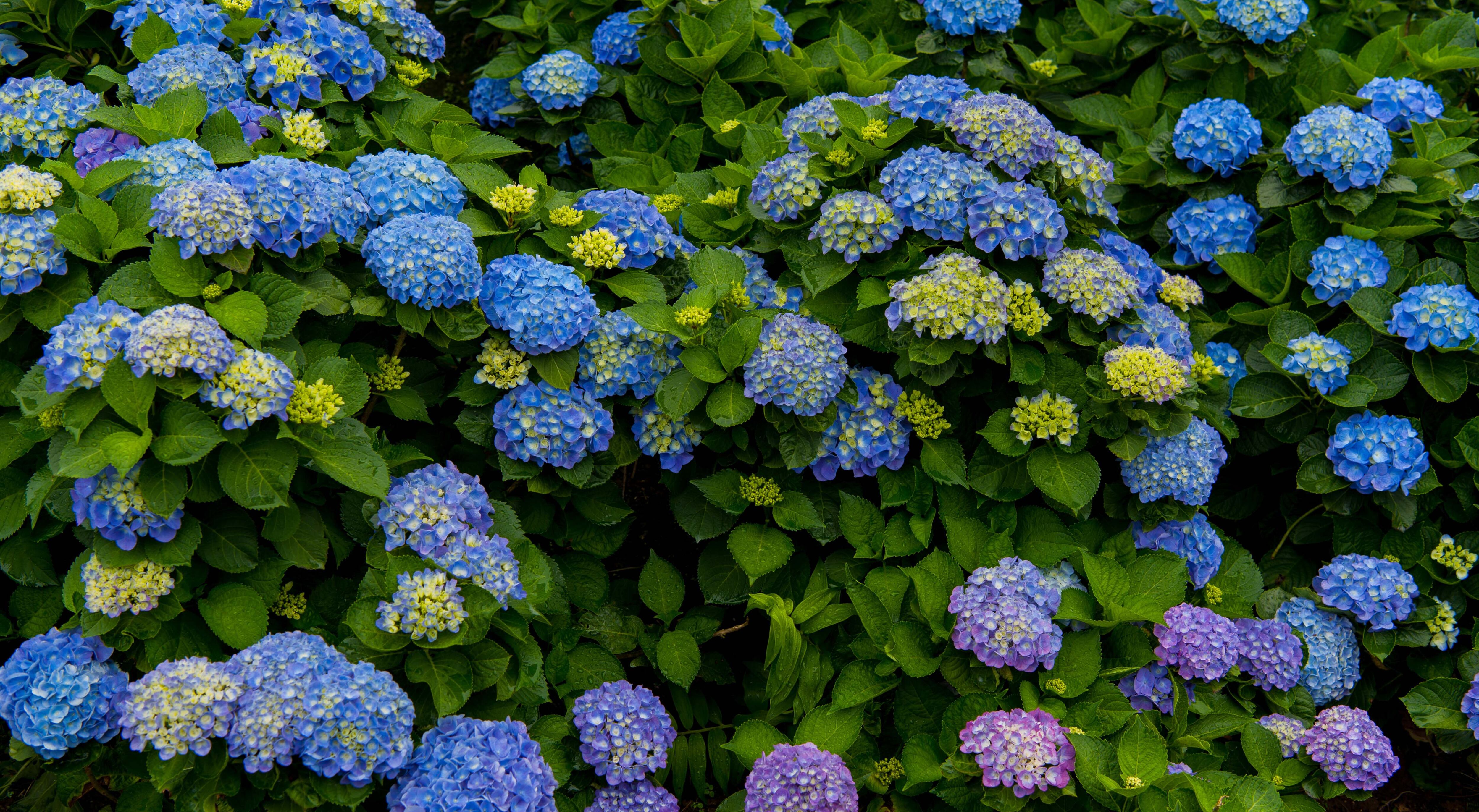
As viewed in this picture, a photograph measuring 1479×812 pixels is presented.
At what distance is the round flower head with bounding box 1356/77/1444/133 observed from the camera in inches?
159

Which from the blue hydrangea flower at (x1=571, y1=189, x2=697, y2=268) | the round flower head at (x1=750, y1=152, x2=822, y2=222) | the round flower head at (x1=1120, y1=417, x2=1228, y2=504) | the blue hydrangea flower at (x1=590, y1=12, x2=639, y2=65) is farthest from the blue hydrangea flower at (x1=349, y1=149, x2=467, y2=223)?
the round flower head at (x1=1120, y1=417, x2=1228, y2=504)

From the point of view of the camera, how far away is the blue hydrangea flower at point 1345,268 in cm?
370

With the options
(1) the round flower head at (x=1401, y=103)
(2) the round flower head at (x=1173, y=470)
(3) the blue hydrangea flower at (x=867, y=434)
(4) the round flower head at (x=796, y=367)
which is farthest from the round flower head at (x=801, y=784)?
(1) the round flower head at (x=1401, y=103)

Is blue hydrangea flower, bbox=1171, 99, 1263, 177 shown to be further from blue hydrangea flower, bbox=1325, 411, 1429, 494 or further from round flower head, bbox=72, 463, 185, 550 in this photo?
round flower head, bbox=72, 463, 185, 550

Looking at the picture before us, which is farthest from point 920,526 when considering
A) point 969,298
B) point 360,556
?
point 360,556

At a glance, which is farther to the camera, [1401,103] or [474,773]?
[1401,103]

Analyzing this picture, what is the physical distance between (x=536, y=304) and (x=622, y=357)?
0.29 m

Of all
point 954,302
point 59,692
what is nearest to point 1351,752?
point 954,302

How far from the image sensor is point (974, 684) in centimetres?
296

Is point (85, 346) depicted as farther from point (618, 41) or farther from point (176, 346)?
point (618, 41)

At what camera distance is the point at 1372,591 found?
354 centimetres

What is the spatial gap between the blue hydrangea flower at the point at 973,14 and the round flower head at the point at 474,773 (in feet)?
10.3

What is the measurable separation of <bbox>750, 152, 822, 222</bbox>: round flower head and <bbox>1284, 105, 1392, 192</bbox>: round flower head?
1.73 meters

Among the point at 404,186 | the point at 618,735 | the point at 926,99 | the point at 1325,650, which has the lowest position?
the point at 1325,650
